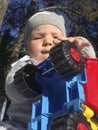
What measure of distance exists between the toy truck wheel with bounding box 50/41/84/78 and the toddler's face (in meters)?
0.42

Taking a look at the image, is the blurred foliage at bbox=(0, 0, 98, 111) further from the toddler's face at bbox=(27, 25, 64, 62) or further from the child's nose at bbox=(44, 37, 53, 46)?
the child's nose at bbox=(44, 37, 53, 46)

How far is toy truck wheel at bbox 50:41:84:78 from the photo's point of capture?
46.8 inches

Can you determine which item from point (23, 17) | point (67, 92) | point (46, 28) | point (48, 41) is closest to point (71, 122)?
point (67, 92)

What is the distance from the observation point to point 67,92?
1.24 meters

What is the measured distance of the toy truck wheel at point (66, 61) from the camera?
1.19 m

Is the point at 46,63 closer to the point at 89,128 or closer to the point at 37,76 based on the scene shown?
the point at 37,76

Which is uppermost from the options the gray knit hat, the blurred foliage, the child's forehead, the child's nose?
the blurred foliage

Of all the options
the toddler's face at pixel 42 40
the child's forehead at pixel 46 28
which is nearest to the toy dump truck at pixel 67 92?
the toddler's face at pixel 42 40

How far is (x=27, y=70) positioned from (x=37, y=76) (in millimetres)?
43

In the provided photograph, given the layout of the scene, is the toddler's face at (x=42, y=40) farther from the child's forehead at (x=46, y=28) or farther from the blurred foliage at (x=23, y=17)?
the blurred foliage at (x=23, y=17)

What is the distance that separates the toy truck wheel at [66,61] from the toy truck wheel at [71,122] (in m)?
0.14

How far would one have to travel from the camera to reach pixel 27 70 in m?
1.33

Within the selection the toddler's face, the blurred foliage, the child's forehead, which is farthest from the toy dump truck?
the blurred foliage

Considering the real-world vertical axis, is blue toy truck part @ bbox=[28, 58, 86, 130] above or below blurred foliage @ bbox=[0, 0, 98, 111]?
below
